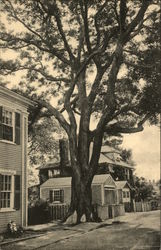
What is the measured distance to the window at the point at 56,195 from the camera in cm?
2911

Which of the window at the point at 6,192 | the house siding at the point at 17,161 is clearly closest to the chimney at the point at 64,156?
the house siding at the point at 17,161

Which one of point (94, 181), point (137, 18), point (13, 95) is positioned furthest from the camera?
point (94, 181)

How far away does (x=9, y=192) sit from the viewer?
47.1ft

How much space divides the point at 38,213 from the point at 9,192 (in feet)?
18.5

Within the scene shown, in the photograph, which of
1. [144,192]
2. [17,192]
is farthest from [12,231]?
[144,192]

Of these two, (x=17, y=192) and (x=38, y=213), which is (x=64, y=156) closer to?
(x=38, y=213)

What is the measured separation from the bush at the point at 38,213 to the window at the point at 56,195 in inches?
357

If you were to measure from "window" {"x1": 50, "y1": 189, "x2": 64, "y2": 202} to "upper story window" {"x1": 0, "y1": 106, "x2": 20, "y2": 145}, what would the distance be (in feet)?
49.0

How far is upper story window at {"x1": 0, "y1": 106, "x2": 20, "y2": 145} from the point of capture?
1411 centimetres

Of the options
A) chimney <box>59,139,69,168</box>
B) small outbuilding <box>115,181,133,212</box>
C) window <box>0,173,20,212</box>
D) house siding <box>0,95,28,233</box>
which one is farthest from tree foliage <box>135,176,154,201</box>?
window <box>0,173,20,212</box>

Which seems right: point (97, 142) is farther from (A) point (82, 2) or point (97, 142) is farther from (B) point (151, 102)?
(A) point (82, 2)

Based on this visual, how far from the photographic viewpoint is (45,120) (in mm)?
26609

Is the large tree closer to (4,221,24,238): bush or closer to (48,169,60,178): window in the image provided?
(4,221,24,238): bush

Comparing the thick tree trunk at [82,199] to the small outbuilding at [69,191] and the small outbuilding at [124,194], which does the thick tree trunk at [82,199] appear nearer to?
the small outbuilding at [69,191]
